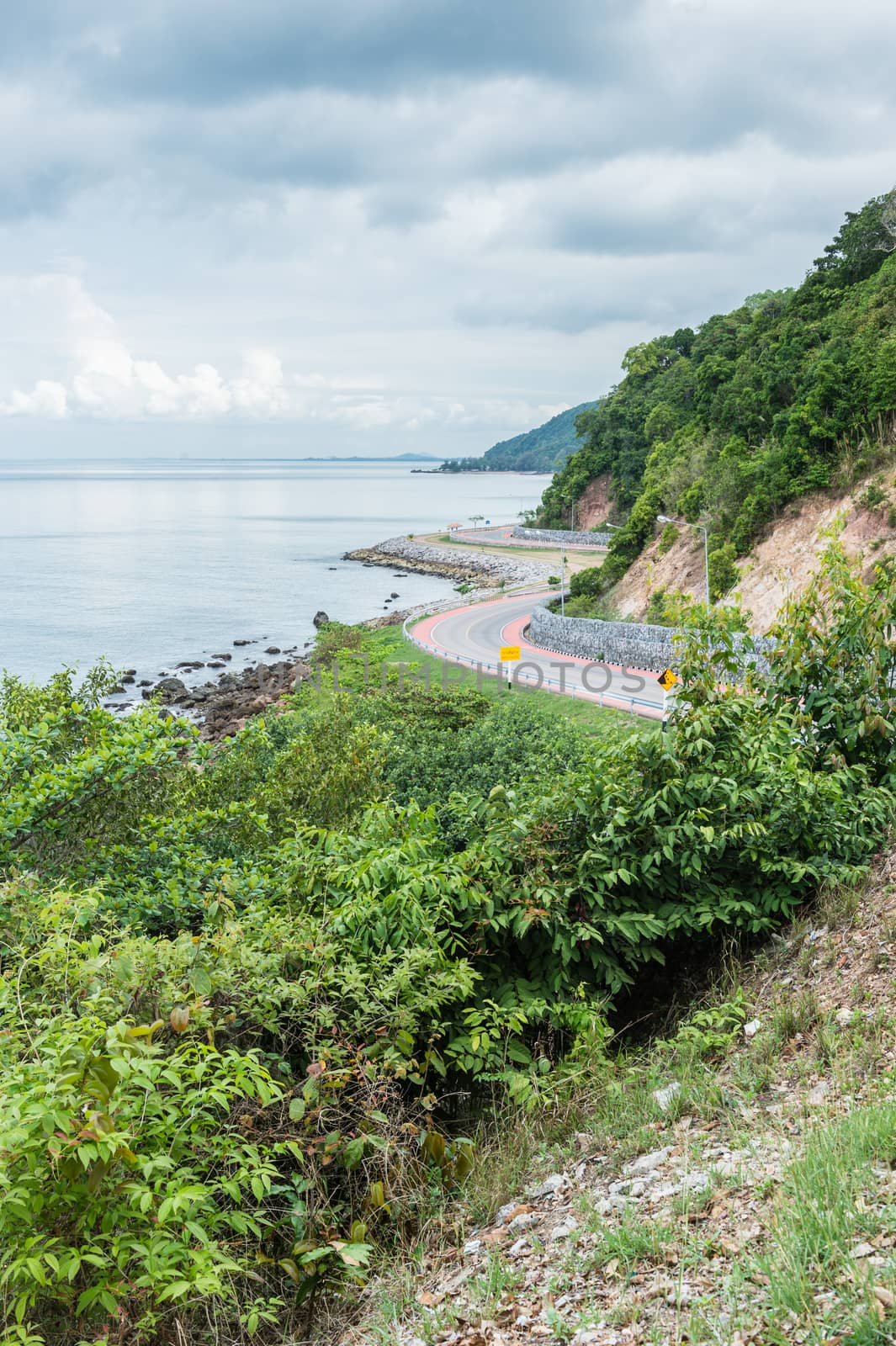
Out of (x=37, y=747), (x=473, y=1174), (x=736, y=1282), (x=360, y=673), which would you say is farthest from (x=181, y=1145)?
(x=360, y=673)

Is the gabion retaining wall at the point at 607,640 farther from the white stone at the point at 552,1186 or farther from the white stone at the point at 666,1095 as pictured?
the white stone at the point at 552,1186

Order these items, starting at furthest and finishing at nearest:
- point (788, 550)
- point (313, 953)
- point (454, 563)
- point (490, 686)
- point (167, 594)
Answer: point (454, 563), point (167, 594), point (788, 550), point (490, 686), point (313, 953)

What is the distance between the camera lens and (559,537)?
114125 mm

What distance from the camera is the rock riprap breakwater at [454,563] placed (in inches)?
3644

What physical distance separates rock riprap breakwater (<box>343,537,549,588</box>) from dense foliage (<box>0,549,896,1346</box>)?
76.1 metres

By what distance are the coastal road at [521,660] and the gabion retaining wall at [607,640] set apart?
0.56 m

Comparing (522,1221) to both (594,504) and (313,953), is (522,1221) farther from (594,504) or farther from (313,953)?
(594,504)

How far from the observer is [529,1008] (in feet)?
22.4

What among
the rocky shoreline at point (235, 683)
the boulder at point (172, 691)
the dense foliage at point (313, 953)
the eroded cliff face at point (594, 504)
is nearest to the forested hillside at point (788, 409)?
the rocky shoreline at point (235, 683)

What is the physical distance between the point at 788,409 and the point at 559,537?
201 feet

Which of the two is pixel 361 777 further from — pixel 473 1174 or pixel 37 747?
pixel 473 1174

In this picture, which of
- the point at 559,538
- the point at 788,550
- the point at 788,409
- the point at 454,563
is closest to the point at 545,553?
the point at 559,538

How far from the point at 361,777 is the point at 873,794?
8542mm

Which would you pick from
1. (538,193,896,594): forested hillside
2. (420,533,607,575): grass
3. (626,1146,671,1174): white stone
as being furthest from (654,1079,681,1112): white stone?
(420,533,607,575): grass
